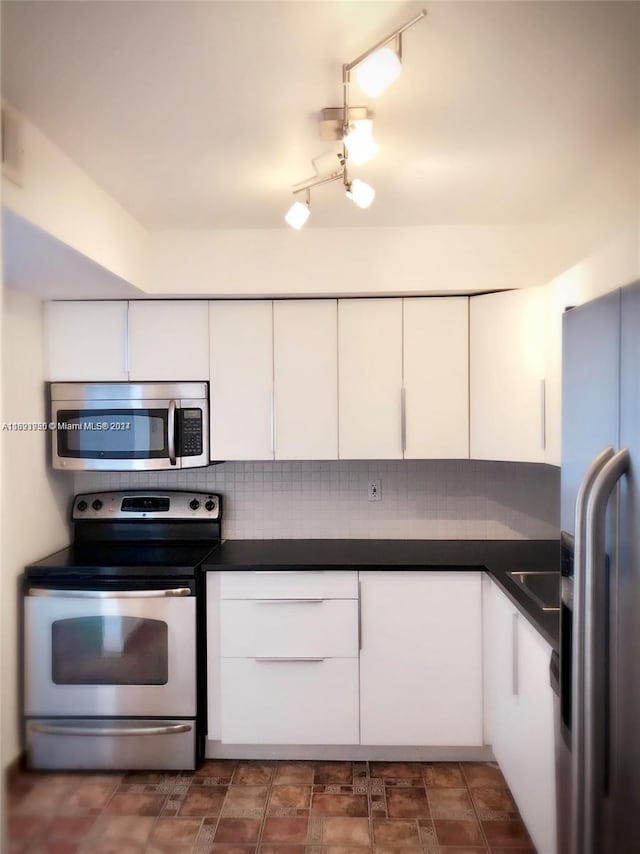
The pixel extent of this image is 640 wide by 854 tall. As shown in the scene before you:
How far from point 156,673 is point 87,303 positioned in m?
1.41

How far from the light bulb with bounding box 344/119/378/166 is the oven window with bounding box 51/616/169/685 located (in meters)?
1.64

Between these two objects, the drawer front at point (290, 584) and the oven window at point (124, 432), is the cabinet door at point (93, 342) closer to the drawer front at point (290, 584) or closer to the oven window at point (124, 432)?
the oven window at point (124, 432)

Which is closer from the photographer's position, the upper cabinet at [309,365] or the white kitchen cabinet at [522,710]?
the white kitchen cabinet at [522,710]

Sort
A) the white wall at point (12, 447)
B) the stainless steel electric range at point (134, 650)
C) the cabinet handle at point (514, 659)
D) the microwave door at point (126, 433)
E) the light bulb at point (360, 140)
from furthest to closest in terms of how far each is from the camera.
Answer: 1. the microwave door at point (126, 433)
2. the stainless steel electric range at point (134, 650)
3. the cabinet handle at point (514, 659)
4. the light bulb at point (360, 140)
5. the white wall at point (12, 447)

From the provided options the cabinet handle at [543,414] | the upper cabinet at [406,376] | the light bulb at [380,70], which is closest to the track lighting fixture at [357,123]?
the light bulb at [380,70]

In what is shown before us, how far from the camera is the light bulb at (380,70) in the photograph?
3.17ft

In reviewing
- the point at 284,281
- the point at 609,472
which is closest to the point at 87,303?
the point at 284,281

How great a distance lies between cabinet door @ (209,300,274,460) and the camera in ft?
7.68

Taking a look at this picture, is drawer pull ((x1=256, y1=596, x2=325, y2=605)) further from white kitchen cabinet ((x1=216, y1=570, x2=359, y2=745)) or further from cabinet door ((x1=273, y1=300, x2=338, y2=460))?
cabinet door ((x1=273, y1=300, x2=338, y2=460))

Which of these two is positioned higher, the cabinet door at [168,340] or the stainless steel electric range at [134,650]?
the cabinet door at [168,340]

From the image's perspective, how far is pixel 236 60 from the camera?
1140 mm

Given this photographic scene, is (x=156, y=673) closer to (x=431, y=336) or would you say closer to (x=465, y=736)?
(x=465, y=736)

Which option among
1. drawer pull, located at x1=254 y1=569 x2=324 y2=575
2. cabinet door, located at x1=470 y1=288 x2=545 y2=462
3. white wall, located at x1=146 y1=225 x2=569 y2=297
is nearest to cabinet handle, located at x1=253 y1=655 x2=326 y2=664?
drawer pull, located at x1=254 y1=569 x2=324 y2=575

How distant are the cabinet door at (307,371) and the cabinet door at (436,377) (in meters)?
0.29
